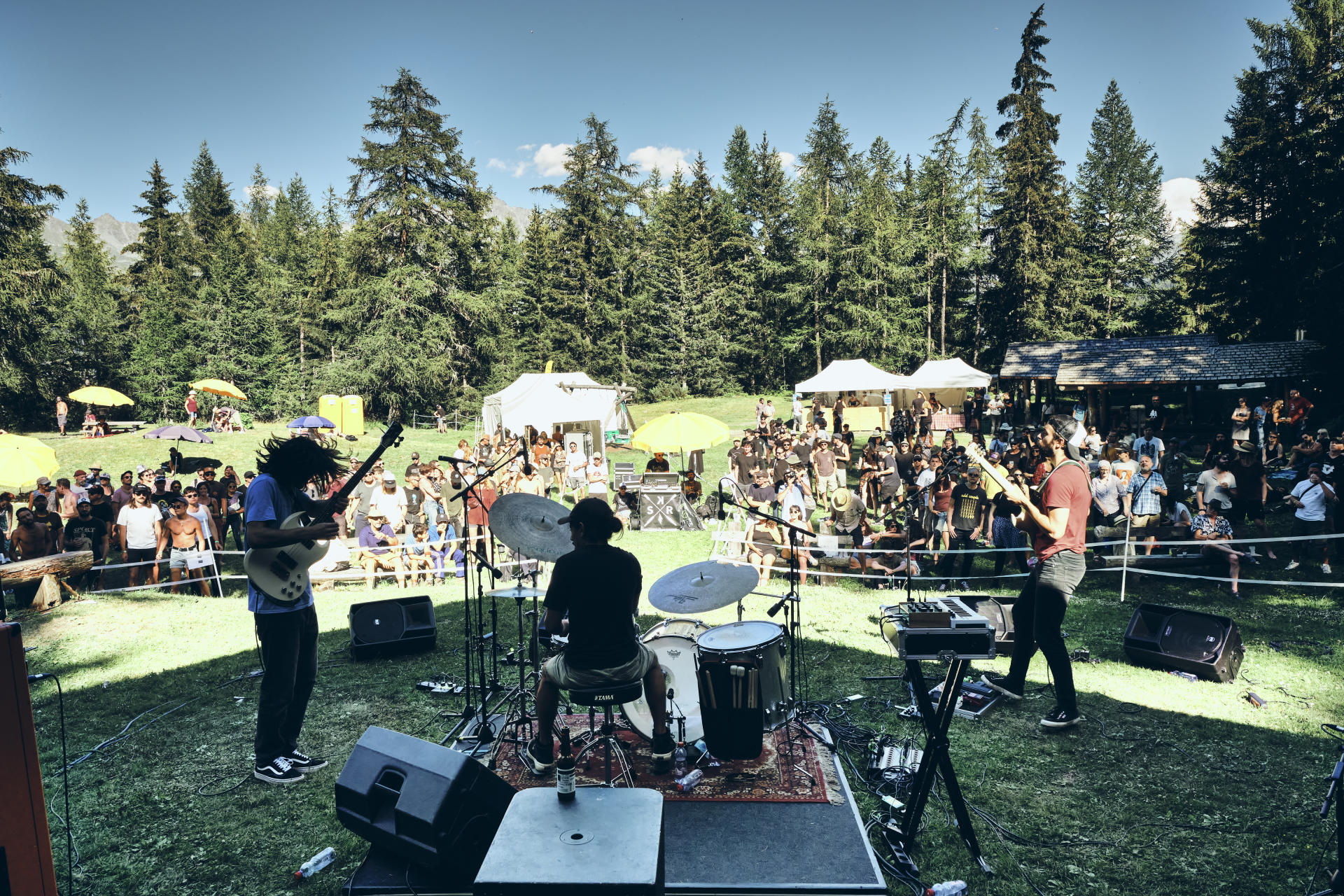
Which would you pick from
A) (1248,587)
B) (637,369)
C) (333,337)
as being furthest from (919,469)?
(333,337)

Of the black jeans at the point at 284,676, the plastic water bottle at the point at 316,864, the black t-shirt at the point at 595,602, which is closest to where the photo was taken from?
the plastic water bottle at the point at 316,864

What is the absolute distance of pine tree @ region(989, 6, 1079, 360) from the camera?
108 feet

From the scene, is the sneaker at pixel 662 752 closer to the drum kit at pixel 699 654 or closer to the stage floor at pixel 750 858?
the drum kit at pixel 699 654

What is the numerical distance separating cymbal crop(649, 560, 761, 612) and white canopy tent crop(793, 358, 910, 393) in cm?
1816

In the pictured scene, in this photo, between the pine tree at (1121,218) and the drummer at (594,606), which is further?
the pine tree at (1121,218)

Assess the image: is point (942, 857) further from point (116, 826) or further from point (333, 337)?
point (333, 337)

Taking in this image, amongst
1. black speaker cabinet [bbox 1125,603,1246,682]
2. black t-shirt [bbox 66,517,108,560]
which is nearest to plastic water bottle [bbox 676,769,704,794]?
black speaker cabinet [bbox 1125,603,1246,682]

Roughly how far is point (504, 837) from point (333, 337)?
4036 cm

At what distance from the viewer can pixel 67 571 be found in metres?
8.96

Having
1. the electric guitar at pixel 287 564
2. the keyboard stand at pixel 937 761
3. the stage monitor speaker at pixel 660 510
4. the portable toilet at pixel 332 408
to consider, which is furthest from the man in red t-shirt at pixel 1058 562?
the portable toilet at pixel 332 408

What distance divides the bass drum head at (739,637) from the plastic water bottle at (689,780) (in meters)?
0.80

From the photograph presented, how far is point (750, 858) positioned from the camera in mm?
3893

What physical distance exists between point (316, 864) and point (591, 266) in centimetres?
3994

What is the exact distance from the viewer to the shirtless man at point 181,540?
1059 centimetres
